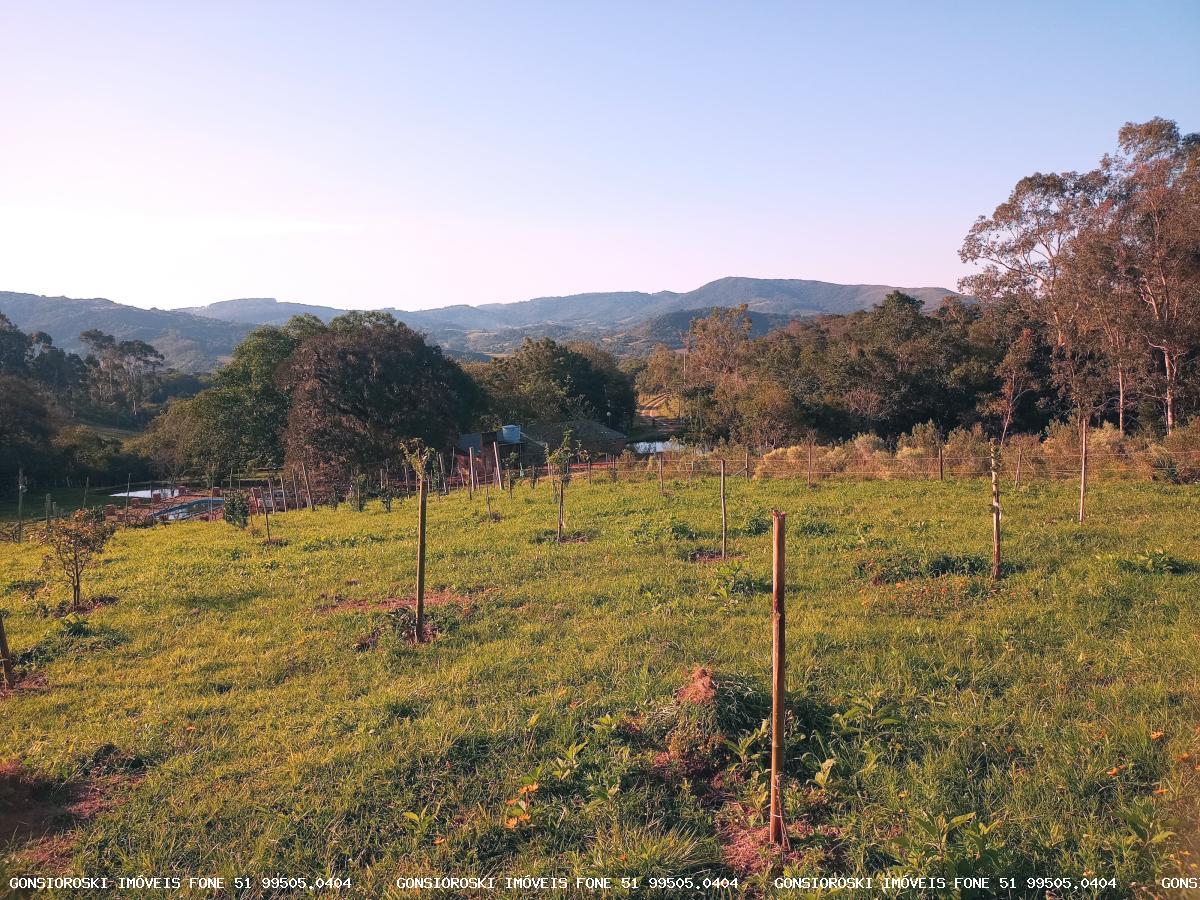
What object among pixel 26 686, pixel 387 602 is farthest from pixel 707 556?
pixel 26 686

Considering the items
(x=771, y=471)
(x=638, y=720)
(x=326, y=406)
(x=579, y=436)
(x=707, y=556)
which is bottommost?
(x=638, y=720)

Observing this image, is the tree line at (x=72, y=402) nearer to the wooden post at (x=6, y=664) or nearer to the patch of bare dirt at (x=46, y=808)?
the wooden post at (x=6, y=664)

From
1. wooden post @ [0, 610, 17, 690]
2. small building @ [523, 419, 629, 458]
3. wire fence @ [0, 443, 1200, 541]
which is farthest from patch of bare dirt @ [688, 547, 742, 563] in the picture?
small building @ [523, 419, 629, 458]

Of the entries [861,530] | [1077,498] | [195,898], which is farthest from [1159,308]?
[195,898]

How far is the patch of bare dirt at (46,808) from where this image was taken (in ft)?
15.3

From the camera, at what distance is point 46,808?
17.0 ft

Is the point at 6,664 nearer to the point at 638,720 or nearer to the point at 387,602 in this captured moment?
the point at 387,602

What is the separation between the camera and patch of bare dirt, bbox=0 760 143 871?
465 cm

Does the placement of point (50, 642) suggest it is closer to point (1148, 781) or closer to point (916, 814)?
point (916, 814)

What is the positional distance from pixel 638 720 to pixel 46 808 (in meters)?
Result: 4.73

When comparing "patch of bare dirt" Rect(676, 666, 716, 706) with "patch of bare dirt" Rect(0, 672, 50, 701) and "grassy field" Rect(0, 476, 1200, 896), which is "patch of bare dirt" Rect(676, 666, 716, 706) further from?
"patch of bare dirt" Rect(0, 672, 50, 701)

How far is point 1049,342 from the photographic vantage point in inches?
1265

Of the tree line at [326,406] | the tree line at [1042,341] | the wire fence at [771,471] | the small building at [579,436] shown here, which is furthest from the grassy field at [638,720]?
the small building at [579,436]

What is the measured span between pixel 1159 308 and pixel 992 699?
2777 cm
